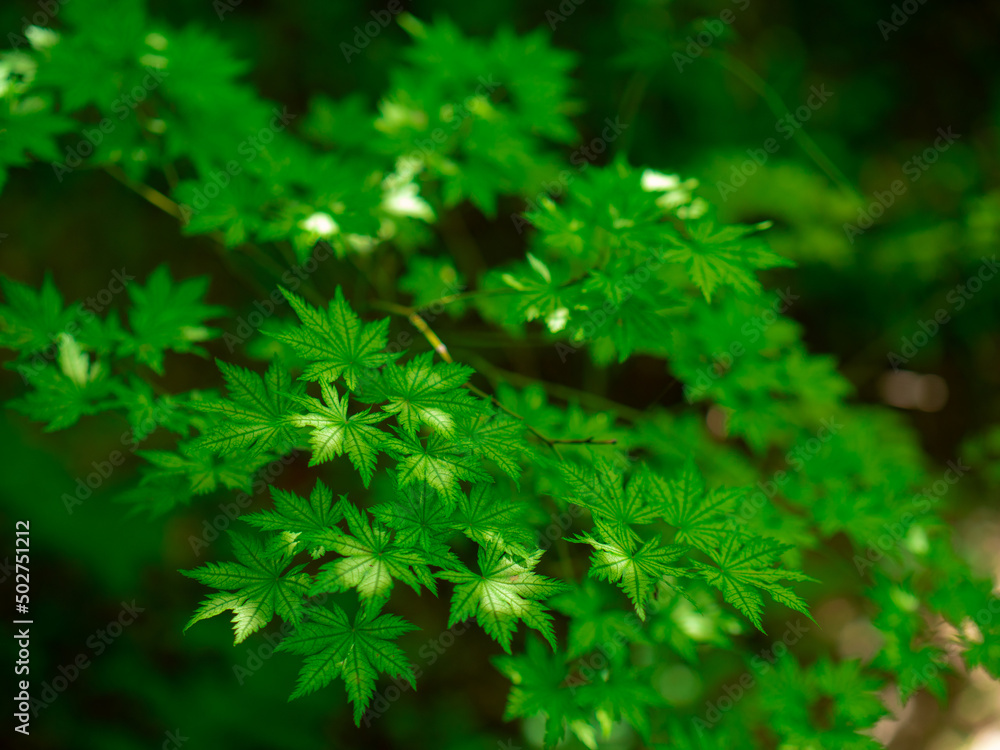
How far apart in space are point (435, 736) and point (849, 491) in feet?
7.33

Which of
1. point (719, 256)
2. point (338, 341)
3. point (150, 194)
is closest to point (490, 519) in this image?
point (338, 341)

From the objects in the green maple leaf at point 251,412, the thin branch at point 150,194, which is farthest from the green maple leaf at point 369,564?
the thin branch at point 150,194

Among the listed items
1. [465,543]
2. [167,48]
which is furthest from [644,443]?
[167,48]

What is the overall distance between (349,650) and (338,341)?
1.92 feet

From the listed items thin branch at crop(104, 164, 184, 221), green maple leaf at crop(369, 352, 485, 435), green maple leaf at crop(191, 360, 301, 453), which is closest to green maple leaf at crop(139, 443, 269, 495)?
green maple leaf at crop(191, 360, 301, 453)

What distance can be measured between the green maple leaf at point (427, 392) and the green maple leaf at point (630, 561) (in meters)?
0.35

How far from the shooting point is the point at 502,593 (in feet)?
3.94

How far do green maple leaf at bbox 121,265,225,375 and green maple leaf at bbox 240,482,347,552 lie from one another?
58 cm

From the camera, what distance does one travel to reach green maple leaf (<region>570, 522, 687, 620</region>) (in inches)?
47.0

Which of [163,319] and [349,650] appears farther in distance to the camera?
[163,319]

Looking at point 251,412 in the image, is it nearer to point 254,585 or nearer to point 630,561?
point 254,585

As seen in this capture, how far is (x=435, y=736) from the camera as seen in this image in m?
3.03

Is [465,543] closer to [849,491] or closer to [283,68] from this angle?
[849,491]

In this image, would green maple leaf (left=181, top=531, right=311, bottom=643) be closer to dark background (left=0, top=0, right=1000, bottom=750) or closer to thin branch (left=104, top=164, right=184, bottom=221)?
thin branch (left=104, top=164, right=184, bottom=221)
